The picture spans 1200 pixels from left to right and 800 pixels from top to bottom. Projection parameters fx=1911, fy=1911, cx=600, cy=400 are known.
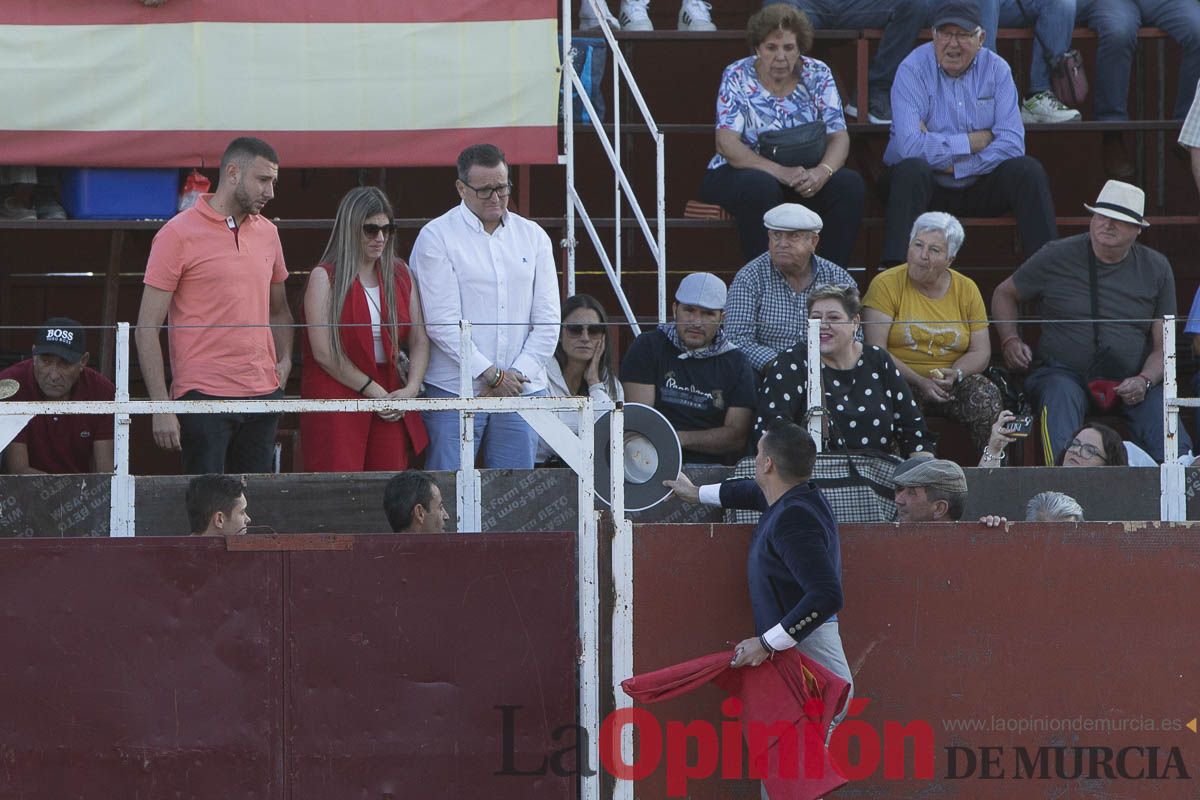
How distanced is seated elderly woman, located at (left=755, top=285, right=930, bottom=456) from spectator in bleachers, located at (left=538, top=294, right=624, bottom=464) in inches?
31.4

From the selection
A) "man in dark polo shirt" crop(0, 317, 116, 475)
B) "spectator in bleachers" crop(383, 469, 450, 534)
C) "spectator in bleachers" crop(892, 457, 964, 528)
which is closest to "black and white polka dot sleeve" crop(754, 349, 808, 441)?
"spectator in bleachers" crop(892, 457, 964, 528)

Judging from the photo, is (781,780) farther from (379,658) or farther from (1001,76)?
(1001,76)

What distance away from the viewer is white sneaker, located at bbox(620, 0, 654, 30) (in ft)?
35.7

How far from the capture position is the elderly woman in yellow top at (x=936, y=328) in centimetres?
866

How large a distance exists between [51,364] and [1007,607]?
4.28m

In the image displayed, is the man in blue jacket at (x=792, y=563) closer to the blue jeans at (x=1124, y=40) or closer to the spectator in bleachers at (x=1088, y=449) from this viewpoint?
the spectator in bleachers at (x=1088, y=449)

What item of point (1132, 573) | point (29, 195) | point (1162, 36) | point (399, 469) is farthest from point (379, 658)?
point (1162, 36)

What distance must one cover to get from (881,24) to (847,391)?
353cm


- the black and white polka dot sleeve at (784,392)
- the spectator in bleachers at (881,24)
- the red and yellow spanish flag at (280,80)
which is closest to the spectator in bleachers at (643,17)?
the spectator in bleachers at (881,24)

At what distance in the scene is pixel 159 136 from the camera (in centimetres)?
958

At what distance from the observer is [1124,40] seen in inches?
416

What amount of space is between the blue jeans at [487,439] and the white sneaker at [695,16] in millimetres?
3561

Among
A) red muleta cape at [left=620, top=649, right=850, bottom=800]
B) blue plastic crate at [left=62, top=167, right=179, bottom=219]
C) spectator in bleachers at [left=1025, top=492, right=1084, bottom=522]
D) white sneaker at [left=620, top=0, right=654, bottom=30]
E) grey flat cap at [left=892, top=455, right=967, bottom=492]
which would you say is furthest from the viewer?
white sneaker at [left=620, top=0, right=654, bottom=30]

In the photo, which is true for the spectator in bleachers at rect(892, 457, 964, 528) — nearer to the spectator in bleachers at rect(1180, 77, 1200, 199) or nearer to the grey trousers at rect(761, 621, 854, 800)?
the grey trousers at rect(761, 621, 854, 800)
